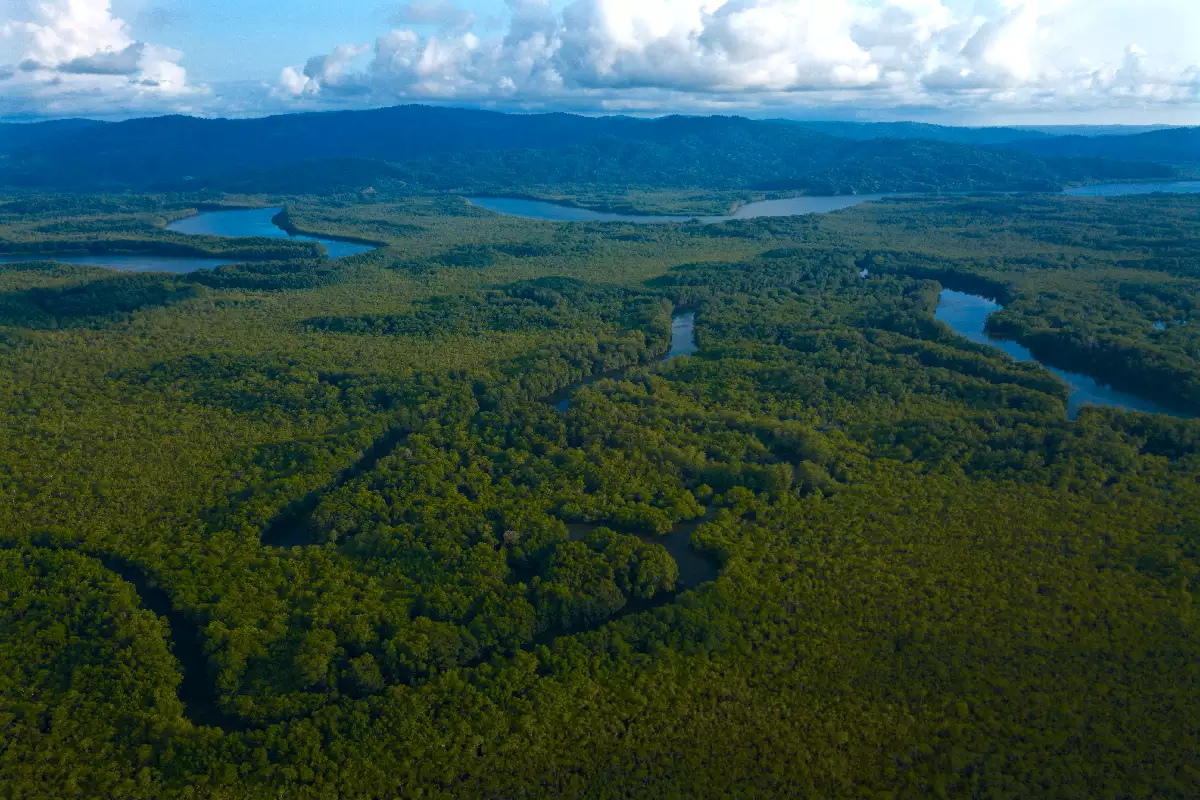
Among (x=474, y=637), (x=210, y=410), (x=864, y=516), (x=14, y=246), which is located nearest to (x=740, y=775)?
(x=474, y=637)

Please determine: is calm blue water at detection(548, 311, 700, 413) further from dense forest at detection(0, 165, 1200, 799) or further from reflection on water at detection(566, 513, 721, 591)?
reflection on water at detection(566, 513, 721, 591)

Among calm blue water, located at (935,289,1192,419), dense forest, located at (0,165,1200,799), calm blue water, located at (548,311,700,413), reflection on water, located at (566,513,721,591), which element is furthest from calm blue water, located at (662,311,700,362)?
reflection on water, located at (566,513,721,591)

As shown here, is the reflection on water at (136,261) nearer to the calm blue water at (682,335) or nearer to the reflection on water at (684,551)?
the calm blue water at (682,335)

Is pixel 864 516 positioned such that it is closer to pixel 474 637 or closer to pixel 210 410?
pixel 474 637

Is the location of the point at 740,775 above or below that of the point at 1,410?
below

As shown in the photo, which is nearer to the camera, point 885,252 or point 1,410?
A: point 1,410

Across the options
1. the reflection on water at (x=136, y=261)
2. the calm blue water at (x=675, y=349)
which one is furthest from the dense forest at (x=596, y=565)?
the reflection on water at (x=136, y=261)

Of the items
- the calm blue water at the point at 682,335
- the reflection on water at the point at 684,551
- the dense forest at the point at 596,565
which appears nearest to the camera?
the dense forest at the point at 596,565
